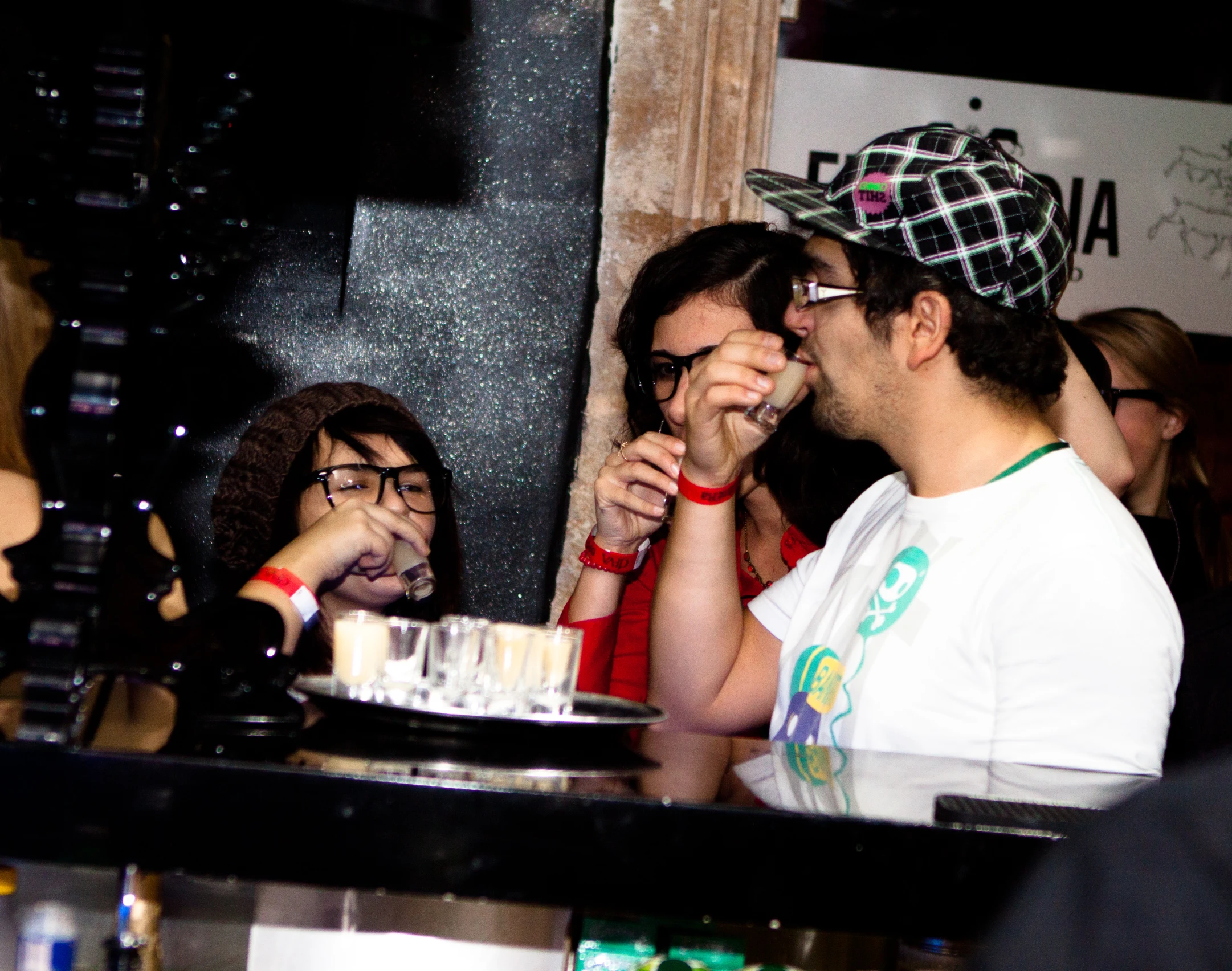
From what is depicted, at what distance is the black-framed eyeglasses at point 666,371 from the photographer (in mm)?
2396

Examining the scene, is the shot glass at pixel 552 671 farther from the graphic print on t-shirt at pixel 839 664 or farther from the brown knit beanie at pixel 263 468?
the brown knit beanie at pixel 263 468

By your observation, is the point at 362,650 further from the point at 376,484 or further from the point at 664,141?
the point at 664,141

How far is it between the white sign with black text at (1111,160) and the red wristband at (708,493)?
160 centimetres

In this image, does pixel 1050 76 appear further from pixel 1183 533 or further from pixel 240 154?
pixel 240 154

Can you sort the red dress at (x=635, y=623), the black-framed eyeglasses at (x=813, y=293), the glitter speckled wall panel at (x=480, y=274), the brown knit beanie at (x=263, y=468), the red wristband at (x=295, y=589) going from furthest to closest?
1. the glitter speckled wall panel at (x=480, y=274)
2. the brown knit beanie at (x=263, y=468)
3. the red dress at (x=635, y=623)
4. the black-framed eyeglasses at (x=813, y=293)
5. the red wristband at (x=295, y=589)

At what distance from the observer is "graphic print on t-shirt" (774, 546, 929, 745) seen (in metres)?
1.69

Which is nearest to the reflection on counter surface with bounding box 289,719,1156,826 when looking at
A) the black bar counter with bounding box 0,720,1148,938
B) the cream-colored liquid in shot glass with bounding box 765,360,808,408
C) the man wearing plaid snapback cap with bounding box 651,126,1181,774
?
the black bar counter with bounding box 0,720,1148,938

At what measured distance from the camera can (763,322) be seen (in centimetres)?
243

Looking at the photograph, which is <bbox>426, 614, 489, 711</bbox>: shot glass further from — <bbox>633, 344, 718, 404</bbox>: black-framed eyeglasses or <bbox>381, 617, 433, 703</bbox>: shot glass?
<bbox>633, 344, 718, 404</bbox>: black-framed eyeglasses

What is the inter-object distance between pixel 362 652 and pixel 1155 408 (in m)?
2.62

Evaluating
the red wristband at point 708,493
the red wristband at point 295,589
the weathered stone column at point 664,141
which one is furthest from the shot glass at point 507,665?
the weathered stone column at point 664,141

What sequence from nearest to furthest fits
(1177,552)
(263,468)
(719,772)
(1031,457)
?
1. (719,772)
2. (1031,457)
3. (263,468)
4. (1177,552)

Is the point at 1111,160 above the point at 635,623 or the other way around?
above

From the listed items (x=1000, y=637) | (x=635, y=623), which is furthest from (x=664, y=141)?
(x=1000, y=637)
